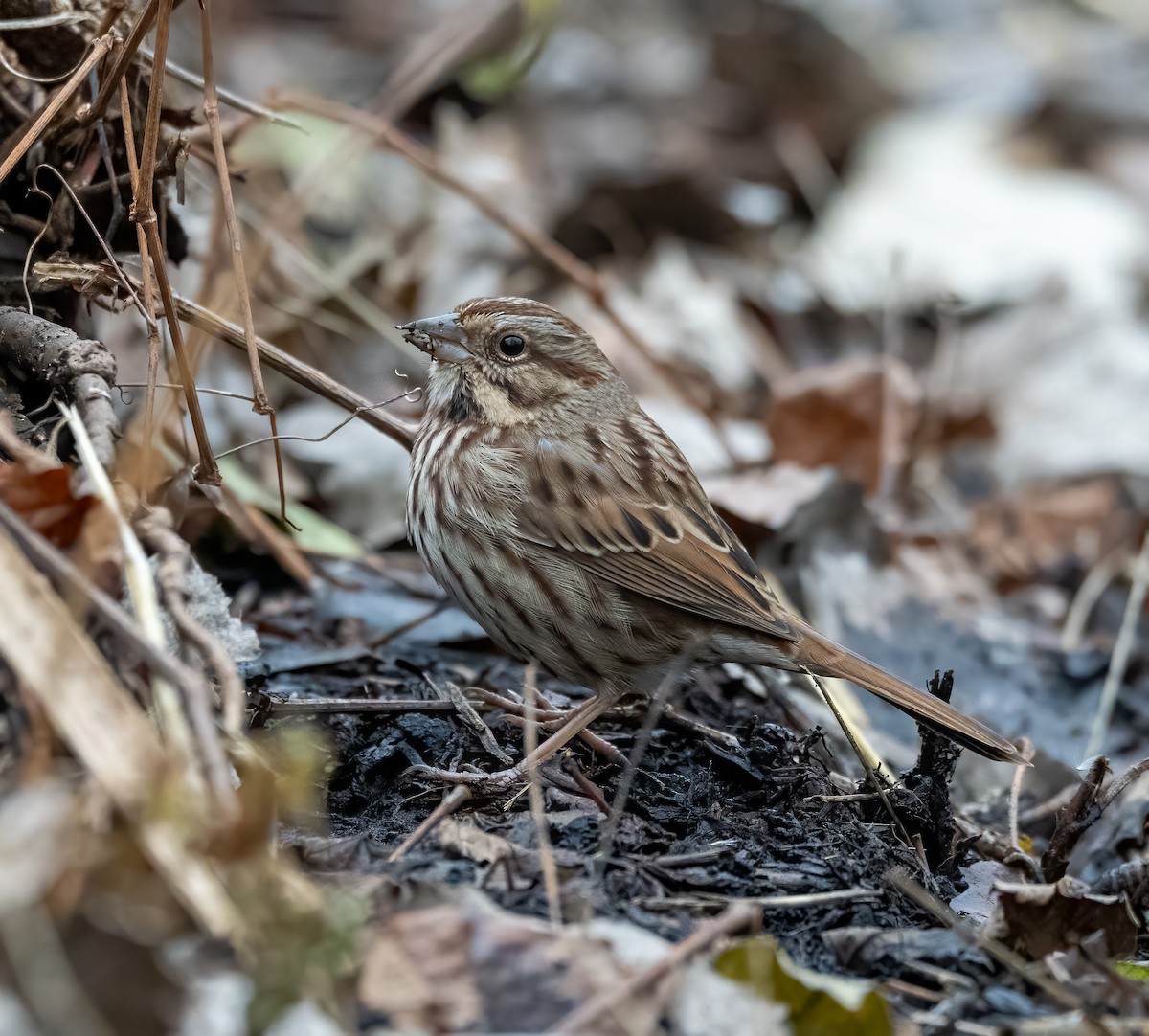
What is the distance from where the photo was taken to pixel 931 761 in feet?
9.89

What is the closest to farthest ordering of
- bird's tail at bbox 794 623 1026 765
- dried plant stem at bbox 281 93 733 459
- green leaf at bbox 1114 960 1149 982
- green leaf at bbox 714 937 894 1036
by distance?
1. green leaf at bbox 714 937 894 1036
2. green leaf at bbox 1114 960 1149 982
3. bird's tail at bbox 794 623 1026 765
4. dried plant stem at bbox 281 93 733 459

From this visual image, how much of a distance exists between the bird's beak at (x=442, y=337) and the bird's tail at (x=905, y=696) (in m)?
1.11

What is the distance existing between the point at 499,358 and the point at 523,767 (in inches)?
47.0

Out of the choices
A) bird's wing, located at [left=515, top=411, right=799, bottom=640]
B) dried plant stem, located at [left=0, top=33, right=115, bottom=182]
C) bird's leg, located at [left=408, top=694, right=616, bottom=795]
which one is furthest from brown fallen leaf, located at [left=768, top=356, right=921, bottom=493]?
dried plant stem, located at [left=0, top=33, right=115, bottom=182]

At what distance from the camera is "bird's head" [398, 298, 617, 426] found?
3652 mm

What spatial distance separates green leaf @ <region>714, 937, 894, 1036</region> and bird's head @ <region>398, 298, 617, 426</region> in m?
1.79

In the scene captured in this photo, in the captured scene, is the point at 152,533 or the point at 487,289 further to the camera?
the point at 487,289

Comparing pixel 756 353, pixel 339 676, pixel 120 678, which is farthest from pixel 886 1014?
pixel 756 353

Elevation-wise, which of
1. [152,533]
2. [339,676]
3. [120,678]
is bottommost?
[339,676]

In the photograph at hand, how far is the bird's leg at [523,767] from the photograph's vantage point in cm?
284

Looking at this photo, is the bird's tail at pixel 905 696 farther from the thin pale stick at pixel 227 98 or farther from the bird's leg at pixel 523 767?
the thin pale stick at pixel 227 98

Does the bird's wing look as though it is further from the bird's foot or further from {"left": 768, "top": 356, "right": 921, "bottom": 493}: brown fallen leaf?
{"left": 768, "top": 356, "right": 921, "bottom": 493}: brown fallen leaf

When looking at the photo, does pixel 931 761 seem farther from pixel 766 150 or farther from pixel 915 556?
pixel 766 150

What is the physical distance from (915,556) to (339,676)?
2358mm
